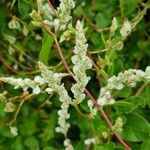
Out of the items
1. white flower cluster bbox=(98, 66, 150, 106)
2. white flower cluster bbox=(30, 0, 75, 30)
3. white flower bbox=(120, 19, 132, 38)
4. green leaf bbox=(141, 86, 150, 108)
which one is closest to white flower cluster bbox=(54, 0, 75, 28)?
white flower cluster bbox=(30, 0, 75, 30)

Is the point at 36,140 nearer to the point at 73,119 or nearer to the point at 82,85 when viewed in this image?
the point at 73,119

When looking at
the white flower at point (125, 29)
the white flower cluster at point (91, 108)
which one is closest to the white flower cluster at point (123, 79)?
the white flower cluster at point (91, 108)

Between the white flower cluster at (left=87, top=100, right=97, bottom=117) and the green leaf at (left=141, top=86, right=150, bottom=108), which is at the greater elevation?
the green leaf at (left=141, top=86, right=150, bottom=108)

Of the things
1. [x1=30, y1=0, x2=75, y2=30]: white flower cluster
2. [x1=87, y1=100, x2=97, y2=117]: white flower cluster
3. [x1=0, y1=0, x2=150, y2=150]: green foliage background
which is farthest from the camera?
[x1=0, y1=0, x2=150, y2=150]: green foliage background

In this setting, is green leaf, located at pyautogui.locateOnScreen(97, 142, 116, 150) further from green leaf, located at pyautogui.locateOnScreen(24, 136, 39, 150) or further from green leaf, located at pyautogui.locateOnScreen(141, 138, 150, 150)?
green leaf, located at pyautogui.locateOnScreen(24, 136, 39, 150)

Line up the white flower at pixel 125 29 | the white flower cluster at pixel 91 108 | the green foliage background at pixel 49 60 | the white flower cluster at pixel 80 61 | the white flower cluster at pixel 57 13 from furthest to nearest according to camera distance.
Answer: the green foliage background at pixel 49 60 < the white flower at pixel 125 29 < the white flower cluster at pixel 91 108 < the white flower cluster at pixel 57 13 < the white flower cluster at pixel 80 61

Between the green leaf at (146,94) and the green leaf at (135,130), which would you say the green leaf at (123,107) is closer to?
the green leaf at (135,130)

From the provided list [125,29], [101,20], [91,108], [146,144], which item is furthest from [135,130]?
[101,20]
